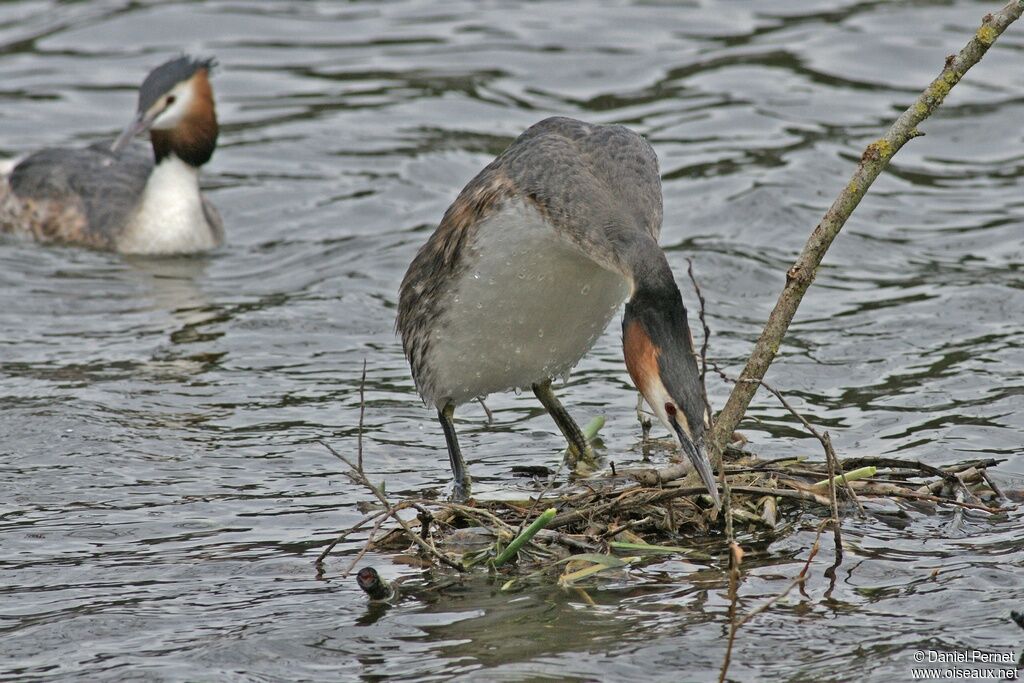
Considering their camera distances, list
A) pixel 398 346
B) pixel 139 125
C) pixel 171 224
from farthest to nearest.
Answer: pixel 139 125, pixel 171 224, pixel 398 346

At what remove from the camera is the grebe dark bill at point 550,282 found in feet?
18.6

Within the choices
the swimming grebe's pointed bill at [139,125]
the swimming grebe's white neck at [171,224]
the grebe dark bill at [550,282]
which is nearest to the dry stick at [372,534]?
the grebe dark bill at [550,282]

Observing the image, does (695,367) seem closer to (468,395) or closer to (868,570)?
(868,570)

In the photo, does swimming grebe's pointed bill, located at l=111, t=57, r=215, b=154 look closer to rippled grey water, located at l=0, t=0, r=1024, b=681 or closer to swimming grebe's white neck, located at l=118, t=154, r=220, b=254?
swimming grebe's white neck, located at l=118, t=154, r=220, b=254

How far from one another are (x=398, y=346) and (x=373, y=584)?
14.2 ft

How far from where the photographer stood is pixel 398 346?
981cm

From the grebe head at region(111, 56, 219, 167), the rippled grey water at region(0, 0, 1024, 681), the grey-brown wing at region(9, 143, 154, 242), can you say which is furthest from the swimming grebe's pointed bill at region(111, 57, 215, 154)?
the rippled grey water at region(0, 0, 1024, 681)

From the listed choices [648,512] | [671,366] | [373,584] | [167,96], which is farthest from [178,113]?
[671,366]

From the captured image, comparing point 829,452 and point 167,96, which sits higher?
point 167,96

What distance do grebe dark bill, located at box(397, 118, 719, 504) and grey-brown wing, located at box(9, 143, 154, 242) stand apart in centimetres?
579

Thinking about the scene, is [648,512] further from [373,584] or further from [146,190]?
A: [146,190]

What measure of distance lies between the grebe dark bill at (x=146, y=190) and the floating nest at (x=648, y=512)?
20.4 ft

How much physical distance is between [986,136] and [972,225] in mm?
2379

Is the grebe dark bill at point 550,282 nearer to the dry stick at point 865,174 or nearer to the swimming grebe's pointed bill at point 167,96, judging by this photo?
the dry stick at point 865,174
